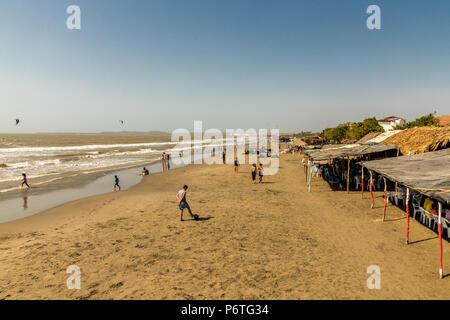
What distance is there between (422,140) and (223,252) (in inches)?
604

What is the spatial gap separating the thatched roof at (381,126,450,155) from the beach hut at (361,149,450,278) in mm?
3222

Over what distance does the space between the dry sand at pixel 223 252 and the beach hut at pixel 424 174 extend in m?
1.09

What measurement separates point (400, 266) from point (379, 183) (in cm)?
1063

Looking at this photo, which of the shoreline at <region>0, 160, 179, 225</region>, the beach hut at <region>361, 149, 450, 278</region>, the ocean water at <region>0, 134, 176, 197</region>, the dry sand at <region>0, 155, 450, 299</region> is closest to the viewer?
the dry sand at <region>0, 155, 450, 299</region>

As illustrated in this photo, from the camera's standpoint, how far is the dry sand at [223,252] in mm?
5812

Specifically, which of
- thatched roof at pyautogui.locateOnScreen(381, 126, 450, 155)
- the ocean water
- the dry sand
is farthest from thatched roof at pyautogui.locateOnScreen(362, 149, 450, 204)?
the ocean water

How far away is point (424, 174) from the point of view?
8523 millimetres

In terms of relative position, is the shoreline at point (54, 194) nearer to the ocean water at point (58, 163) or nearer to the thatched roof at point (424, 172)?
the ocean water at point (58, 163)

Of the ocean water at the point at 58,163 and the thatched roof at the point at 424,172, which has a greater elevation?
the thatched roof at the point at 424,172

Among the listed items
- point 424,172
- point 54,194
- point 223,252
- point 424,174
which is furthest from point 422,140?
point 54,194

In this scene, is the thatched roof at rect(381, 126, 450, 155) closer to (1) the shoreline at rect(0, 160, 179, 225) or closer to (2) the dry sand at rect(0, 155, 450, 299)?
(2) the dry sand at rect(0, 155, 450, 299)

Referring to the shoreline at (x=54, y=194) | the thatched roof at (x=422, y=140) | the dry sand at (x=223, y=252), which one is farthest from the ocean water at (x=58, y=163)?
the thatched roof at (x=422, y=140)

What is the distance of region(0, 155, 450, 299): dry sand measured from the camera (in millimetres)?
5812
